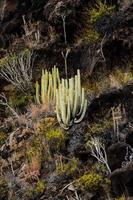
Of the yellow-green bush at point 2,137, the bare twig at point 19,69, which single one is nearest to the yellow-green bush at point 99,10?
the bare twig at point 19,69

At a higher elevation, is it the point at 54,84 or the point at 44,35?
the point at 44,35

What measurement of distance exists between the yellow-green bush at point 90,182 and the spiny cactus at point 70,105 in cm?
154

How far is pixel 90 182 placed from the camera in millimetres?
8328

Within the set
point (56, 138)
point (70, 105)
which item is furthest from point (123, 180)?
point (70, 105)

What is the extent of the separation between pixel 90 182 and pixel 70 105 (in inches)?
79.1

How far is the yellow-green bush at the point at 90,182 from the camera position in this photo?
27.3 feet

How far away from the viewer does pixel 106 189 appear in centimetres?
820

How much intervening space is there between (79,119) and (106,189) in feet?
6.26

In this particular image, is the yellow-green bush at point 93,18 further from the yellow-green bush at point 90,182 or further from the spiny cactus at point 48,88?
the yellow-green bush at point 90,182

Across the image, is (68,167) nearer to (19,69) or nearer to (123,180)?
(123,180)

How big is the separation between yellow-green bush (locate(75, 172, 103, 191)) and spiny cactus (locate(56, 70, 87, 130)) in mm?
1537

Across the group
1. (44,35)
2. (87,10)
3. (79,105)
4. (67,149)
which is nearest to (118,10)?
(87,10)

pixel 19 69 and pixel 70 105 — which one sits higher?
pixel 19 69

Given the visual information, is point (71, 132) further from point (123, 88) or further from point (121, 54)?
point (121, 54)
